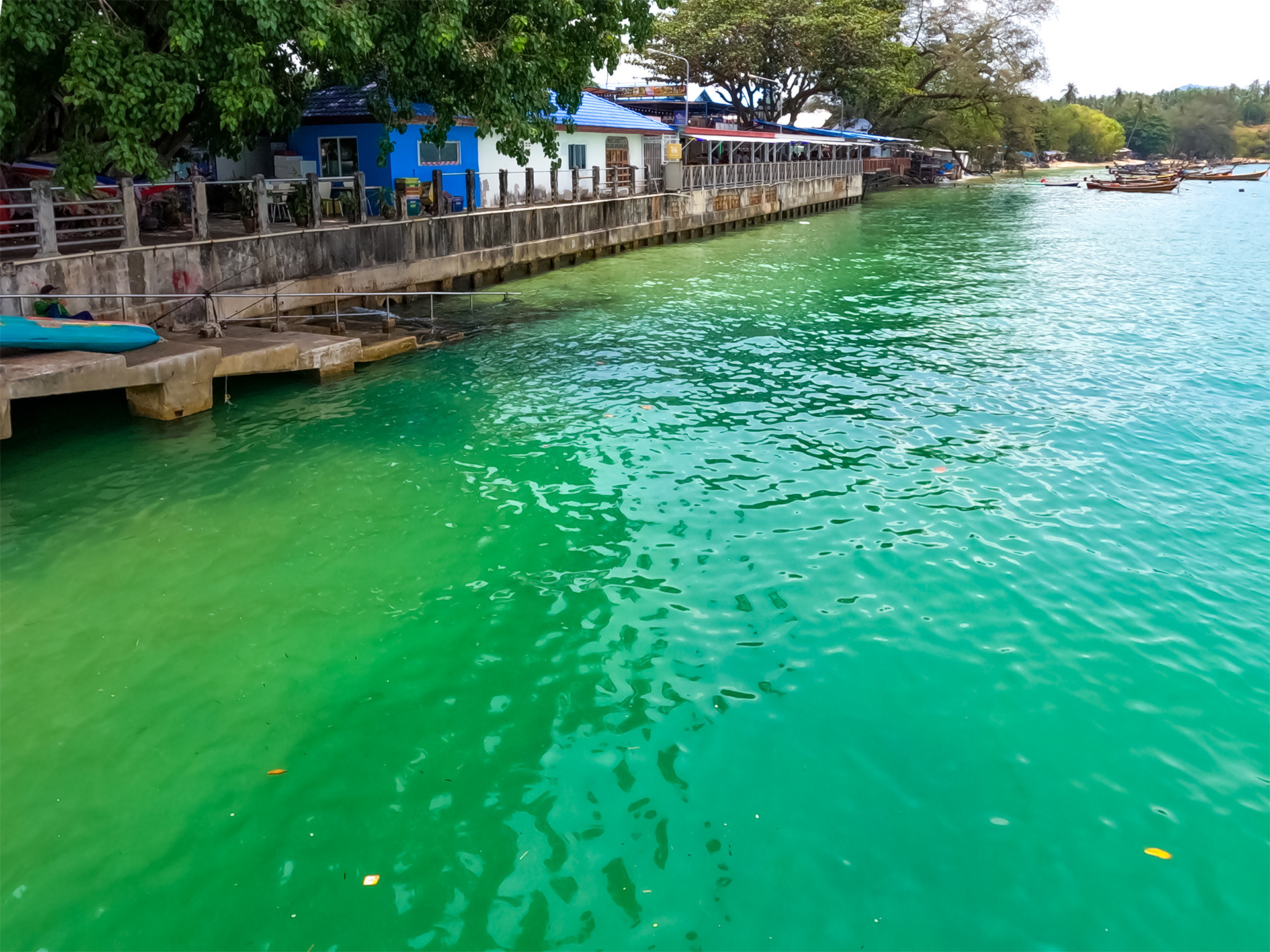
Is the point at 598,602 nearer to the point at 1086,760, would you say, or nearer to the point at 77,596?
the point at 1086,760

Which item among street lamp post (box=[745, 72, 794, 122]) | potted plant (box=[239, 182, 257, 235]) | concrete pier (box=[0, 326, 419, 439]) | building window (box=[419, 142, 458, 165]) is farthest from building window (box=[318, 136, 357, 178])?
street lamp post (box=[745, 72, 794, 122])

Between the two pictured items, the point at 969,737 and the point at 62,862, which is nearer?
the point at 62,862

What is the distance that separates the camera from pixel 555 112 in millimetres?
29156

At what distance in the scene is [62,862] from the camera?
226 inches

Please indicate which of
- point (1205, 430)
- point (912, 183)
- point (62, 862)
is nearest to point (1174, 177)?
point (912, 183)

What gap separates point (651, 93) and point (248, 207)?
44105 mm

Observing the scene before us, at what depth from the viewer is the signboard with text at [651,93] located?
59219mm

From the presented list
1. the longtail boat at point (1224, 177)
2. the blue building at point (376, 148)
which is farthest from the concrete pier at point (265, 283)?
the longtail boat at point (1224, 177)

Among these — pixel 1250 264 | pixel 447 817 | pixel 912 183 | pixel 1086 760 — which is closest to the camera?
pixel 447 817

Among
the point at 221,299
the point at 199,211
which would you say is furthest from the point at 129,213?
the point at 221,299

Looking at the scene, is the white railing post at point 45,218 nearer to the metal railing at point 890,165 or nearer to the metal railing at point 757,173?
the metal railing at point 757,173

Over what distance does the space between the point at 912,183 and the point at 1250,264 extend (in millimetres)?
55430

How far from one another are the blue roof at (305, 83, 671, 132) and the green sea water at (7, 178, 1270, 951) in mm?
13081

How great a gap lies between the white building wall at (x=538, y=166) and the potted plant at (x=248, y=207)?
26.2 ft
